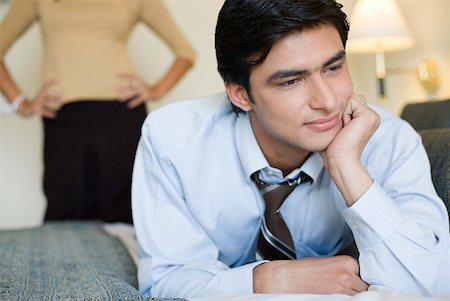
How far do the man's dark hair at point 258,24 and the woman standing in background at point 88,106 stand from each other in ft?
3.42

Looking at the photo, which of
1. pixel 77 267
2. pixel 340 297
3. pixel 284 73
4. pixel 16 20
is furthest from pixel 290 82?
pixel 16 20

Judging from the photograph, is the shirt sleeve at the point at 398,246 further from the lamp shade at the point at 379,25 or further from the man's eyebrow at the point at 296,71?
the lamp shade at the point at 379,25

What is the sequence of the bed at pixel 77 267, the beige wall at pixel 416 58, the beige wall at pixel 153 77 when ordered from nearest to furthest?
1. the bed at pixel 77 267
2. the beige wall at pixel 416 58
3. the beige wall at pixel 153 77

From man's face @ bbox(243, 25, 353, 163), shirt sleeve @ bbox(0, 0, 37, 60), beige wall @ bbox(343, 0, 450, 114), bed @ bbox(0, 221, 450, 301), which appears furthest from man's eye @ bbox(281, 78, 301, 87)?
beige wall @ bbox(343, 0, 450, 114)

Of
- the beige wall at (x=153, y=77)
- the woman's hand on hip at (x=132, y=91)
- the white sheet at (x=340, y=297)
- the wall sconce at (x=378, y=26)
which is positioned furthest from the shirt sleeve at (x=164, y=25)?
the white sheet at (x=340, y=297)

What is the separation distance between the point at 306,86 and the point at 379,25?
5.19 ft

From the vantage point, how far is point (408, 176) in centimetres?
104

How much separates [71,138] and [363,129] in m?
1.30

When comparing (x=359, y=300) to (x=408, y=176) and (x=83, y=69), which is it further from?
(x=83, y=69)

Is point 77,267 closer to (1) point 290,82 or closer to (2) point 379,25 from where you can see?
(1) point 290,82

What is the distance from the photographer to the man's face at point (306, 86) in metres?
0.99

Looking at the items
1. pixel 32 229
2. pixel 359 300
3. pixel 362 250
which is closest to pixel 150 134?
pixel 362 250

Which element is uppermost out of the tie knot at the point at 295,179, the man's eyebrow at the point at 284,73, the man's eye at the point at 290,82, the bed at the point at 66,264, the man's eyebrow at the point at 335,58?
the man's eyebrow at the point at 335,58

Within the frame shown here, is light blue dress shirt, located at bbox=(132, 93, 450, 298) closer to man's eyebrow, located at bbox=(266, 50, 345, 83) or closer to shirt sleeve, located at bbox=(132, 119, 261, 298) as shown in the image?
shirt sleeve, located at bbox=(132, 119, 261, 298)
